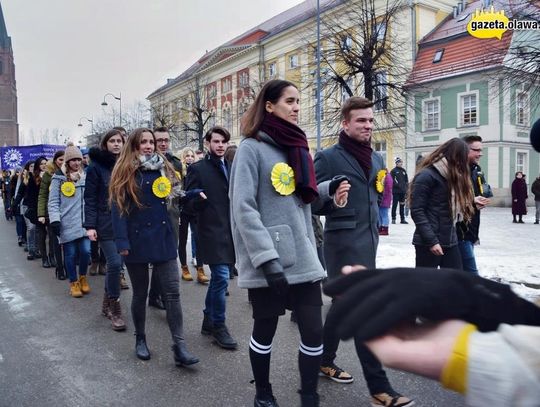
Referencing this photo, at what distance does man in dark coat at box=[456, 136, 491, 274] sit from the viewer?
17.3ft

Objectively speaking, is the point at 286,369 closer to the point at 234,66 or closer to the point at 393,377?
the point at 393,377

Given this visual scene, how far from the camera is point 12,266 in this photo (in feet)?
30.6

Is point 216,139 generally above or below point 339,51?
below

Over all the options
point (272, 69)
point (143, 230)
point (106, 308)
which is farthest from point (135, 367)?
point (272, 69)

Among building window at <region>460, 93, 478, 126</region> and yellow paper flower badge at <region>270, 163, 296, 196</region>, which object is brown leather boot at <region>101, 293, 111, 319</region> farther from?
building window at <region>460, 93, 478, 126</region>

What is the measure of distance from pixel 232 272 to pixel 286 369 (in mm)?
4009

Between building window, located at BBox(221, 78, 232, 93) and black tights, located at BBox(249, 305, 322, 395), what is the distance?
1923 inches

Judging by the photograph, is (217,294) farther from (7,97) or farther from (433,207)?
(7,97)

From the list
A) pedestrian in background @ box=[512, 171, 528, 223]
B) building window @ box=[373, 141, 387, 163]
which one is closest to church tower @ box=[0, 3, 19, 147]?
building window @ box=[373, 141, 387, 163]

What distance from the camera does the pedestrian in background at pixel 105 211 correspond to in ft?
17.4

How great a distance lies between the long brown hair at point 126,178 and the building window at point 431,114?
29341mm

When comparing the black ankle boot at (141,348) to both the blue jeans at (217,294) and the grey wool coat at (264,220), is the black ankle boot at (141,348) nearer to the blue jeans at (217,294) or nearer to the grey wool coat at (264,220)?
the blue jeans at (217,294)

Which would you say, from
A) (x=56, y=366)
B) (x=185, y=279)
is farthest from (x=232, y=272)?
(x=56, y=366)

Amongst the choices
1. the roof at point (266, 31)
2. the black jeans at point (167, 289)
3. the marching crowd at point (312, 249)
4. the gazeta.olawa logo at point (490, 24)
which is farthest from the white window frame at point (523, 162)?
the black jeans at point (167, 289)
